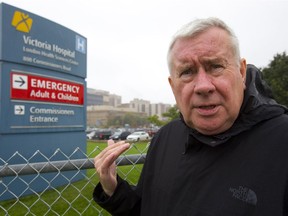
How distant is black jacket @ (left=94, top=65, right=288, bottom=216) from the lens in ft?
3.53

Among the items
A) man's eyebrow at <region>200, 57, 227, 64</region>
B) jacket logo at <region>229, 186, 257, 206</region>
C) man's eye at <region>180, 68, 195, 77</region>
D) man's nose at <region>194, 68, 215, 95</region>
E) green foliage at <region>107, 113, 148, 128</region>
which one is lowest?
green foliage at <region>107, 113, 148, 128</region>

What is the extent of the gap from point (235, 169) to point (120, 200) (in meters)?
0.75

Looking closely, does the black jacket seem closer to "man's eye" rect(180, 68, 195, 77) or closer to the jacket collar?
the jacket collar

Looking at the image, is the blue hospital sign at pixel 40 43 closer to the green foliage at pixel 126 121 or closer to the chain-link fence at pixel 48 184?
the chain-link fence at pixel 48 184

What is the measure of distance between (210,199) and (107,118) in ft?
326

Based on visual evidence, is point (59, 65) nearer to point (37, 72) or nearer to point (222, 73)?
point (37, 72)

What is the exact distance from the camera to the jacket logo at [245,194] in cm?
108

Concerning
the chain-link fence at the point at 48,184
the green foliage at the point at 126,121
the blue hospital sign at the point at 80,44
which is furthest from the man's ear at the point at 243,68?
the green foliage at the point at 126,121

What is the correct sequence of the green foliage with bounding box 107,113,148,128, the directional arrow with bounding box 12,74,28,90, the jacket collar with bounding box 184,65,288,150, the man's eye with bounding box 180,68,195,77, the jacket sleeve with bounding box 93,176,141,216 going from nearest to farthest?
the jacket collar with bounding box 184,65,288,150 < the man's eye with bounding box 180,68,195,77 < the jacket sleeve with bounding box 93,176,141,216 < the directional arrow with bounding box 12,74,28,90 < the green foliage with bounding box 107,113,148,128

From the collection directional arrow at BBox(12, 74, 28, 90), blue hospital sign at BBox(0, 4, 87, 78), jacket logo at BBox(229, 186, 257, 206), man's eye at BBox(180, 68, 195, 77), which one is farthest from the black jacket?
blue hospital sign at BBox(0, 4, 87, 78)

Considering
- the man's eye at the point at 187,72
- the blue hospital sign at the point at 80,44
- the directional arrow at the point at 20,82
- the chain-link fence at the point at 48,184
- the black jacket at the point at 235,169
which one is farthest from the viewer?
the blue hospital sign at the point at 80,44

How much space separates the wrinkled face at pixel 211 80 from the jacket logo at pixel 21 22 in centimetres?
582

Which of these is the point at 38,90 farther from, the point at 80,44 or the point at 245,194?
the point at 245,194

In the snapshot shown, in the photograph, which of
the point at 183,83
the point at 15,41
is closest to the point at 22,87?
the point at 15,41
